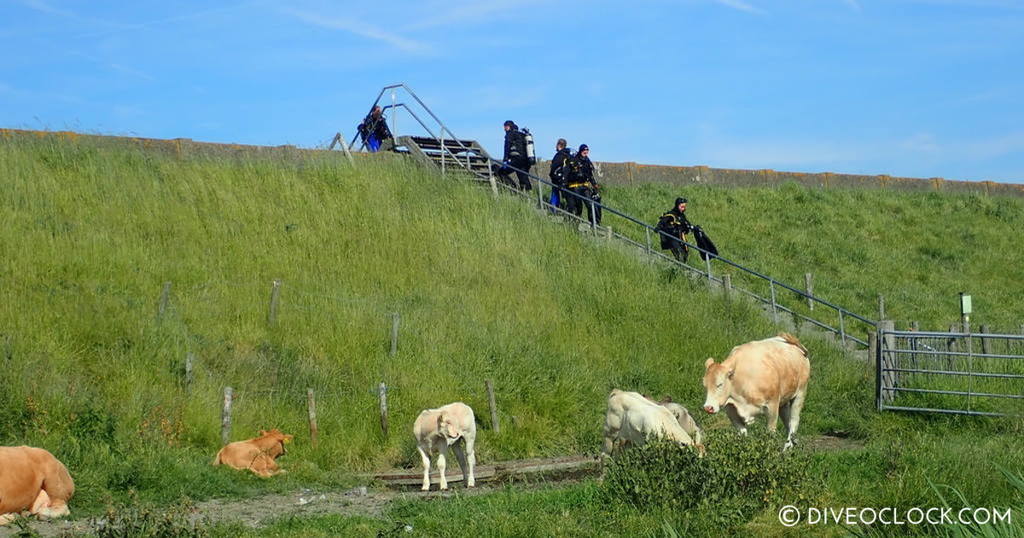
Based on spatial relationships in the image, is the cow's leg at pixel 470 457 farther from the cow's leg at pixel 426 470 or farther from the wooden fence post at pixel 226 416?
the wooden fence post at pixel 226 416

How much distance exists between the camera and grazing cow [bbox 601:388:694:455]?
44.1ft

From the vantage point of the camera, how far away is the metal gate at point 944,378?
1919 centimetres

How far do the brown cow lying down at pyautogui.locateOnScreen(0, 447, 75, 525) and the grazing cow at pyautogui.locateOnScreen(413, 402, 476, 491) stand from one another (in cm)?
432

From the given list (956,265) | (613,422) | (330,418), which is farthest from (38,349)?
(956,265)

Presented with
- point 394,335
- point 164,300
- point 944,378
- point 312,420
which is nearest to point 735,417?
point 944,378

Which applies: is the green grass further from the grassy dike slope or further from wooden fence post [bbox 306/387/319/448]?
wooden fence post [bbox 306/387/319/448]

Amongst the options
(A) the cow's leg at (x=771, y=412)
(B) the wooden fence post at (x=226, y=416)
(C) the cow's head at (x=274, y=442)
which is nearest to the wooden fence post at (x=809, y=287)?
(A) the cow's leg at (x=771, y=412)

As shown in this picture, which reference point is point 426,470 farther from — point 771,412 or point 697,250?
point 697,250

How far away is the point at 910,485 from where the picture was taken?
12.1m

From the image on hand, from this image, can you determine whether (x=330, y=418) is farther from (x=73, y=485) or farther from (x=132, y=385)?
(x=73, y=485)

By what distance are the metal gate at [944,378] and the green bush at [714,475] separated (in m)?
8.13

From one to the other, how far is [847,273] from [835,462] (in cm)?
2140

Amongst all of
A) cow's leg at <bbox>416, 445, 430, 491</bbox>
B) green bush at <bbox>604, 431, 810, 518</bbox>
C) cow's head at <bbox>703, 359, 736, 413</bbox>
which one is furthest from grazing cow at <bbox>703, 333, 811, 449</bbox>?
cow's leg at <bbox>416, 445, 430, 491</bbox>

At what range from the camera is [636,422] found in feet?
45.4
